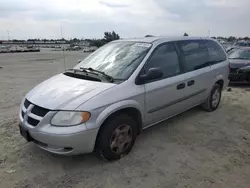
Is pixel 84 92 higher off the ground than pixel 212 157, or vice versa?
pixel 84 92

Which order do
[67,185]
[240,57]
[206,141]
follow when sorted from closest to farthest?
[67,185], [206,141], [240,57]

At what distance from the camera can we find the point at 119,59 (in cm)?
387

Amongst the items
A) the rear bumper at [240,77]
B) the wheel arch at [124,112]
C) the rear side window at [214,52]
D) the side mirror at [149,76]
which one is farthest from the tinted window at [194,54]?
the rear bumper at [240,77]

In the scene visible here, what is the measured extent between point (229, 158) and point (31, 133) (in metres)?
2.80

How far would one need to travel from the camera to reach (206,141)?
4.04 metres

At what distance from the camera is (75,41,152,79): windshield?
361cm

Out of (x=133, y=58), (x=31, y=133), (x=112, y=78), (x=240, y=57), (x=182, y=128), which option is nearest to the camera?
(x=31, y=133)

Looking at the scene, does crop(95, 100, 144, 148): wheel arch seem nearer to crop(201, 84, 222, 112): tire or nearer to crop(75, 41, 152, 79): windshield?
crop(75, 41, 152, 79): windshield

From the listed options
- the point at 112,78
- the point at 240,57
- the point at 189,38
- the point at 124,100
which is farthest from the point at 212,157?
the point at 240,57

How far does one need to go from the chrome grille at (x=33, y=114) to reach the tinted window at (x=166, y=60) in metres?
1.66

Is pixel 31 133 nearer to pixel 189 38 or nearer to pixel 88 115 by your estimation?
pixel 88 115

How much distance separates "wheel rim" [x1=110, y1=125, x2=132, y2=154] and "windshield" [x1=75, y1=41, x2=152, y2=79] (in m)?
0.75

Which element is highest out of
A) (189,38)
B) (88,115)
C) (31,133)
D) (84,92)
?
(189,38)

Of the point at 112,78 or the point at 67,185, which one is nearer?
the point at 67,185
